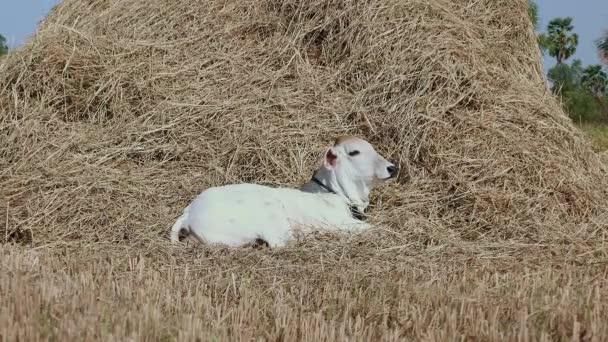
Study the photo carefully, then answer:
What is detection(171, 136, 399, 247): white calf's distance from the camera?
567 centimetres

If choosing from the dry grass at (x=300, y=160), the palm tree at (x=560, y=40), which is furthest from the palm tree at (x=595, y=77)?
the dry grass at (x=300, y=160)

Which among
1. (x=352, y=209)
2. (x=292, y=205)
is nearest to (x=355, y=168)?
(x=352, y=209)

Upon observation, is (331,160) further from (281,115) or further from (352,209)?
(281,115)

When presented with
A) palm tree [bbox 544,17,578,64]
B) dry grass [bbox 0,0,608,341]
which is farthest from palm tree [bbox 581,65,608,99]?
dry grass [bbox 0,0,608,341]

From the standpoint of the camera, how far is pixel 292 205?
5883 mm

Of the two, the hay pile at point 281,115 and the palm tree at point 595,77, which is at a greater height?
the palm tree at point 595,77

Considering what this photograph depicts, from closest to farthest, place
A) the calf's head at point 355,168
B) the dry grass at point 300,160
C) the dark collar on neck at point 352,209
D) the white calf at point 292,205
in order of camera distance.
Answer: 1. the dry grass at point 300,160
2. the white calf at point 292,205
3. the calf's head at point 355,168
4. the dark collar on neck at point 352,209

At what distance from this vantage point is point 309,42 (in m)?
7.98

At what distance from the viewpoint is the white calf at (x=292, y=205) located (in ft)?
18.6

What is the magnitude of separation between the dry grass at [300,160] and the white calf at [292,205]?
0.20m

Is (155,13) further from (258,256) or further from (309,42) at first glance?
(258,256)

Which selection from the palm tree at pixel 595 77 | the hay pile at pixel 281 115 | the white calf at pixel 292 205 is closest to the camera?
the white calf at pixel 292 205

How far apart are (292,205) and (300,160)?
1096 mm

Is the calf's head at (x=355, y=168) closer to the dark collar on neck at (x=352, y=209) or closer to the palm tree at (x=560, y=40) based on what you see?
the dark collar on neck at (x=352, y=209)
